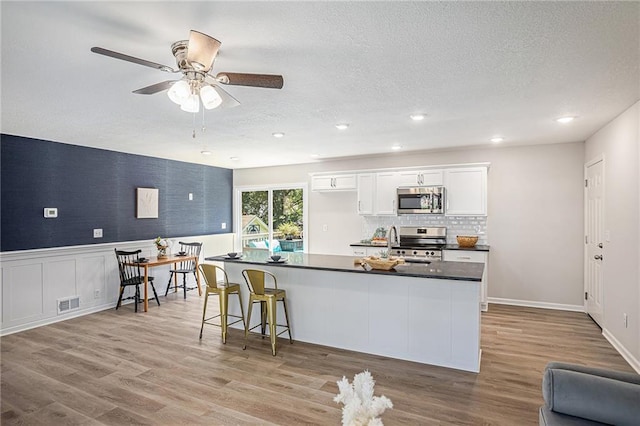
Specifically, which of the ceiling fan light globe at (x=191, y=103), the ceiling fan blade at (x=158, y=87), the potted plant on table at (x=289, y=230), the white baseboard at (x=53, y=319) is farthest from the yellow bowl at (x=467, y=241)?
the white baseboard at (x=53, y=319)

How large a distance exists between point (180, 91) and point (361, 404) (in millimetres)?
1883

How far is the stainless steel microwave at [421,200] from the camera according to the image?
18.8 ft

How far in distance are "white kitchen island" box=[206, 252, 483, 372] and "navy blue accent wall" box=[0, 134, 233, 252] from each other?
290 cm

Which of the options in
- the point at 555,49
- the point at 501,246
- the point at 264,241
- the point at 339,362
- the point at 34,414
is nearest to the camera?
the point at 555,49

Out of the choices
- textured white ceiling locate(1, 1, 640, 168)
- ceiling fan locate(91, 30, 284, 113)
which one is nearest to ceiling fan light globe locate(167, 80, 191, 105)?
ceiling fan locate(91, 30, 284, 113)

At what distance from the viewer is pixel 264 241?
8.12 m

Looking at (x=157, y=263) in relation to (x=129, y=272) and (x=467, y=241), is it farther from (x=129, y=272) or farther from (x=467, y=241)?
(x=467, y=241)

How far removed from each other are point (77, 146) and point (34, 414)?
391cm

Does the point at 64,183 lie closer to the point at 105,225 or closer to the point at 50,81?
the point at 105,225

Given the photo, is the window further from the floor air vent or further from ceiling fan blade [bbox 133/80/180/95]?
ceiling fan blade [bbox 133/80/180/95]

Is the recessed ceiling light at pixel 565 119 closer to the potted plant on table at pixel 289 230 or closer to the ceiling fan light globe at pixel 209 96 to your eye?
the ceiling fan light globe at pixel 209 96

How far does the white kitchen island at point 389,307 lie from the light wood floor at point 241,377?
0.15 meters

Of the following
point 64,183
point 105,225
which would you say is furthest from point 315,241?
point 64,183

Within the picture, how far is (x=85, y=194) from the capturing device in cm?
538
